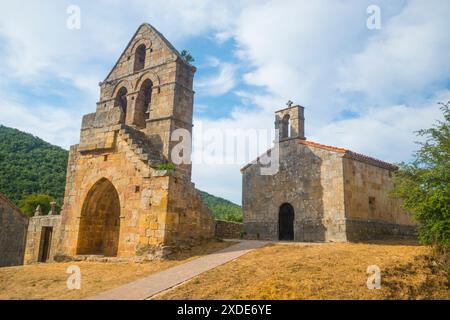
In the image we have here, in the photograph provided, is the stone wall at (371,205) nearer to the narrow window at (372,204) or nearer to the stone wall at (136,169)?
the narrow window at (372,204)

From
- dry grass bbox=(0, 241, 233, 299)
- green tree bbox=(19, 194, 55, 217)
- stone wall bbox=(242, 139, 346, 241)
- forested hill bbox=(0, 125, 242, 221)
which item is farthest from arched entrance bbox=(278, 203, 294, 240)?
green tree bbox=(19, 194, 55, 217)

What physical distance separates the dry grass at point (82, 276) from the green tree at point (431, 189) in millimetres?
6132

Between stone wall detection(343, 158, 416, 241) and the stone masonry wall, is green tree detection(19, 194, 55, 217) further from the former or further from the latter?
stone wall detection(343, 158, 416, 241)

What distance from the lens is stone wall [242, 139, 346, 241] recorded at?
15.3 m

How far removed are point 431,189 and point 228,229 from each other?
1137 cm

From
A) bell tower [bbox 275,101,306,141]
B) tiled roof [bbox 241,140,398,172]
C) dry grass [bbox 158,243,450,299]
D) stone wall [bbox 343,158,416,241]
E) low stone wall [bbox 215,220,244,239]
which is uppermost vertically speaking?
bell tower [bbox 275,101,306,141]

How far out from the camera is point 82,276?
937 centimetres

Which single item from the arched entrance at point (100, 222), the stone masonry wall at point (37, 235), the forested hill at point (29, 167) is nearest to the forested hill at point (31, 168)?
the forested hill at point (29, 167)

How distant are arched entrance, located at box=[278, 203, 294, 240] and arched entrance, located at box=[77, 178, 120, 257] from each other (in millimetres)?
7913

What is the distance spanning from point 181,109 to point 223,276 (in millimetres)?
9858
